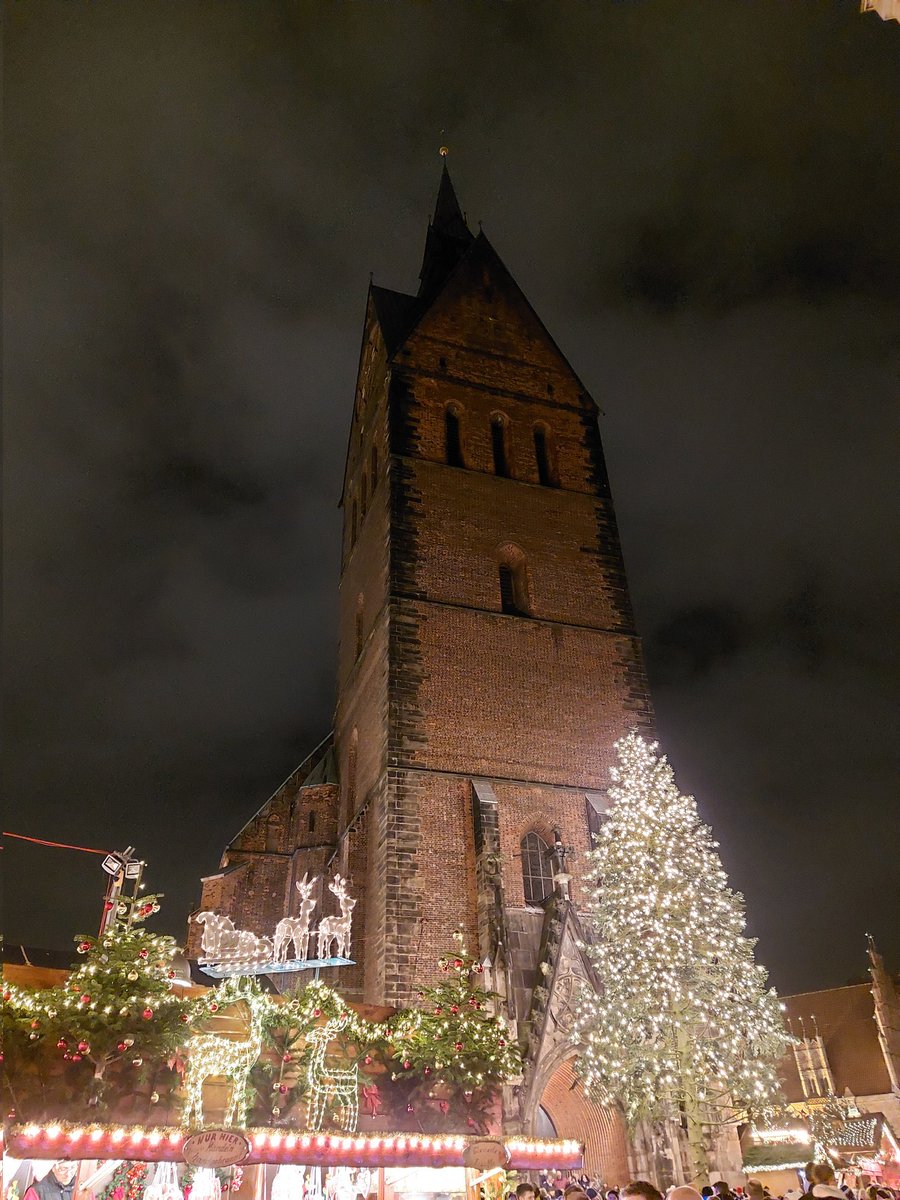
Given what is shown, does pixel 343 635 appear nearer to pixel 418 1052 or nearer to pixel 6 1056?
pixel 418 1052

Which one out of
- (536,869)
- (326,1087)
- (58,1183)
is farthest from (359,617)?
(58,1183)

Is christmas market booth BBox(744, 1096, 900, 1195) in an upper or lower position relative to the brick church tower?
lower

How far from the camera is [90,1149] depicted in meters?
9.48

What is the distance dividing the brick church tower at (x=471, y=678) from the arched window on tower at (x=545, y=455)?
0.23ft

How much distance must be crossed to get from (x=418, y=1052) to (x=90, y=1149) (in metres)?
4.87

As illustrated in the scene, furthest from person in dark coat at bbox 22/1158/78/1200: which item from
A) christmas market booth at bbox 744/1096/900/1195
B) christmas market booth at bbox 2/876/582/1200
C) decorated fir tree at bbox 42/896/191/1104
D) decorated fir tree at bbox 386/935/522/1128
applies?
christmas market booth at bbox 744/1096/900/1195

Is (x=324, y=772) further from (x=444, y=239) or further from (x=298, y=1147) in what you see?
(x=444, y=239)

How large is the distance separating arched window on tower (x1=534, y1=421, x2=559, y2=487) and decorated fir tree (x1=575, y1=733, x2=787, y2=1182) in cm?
1120

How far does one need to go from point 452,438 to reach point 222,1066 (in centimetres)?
1720

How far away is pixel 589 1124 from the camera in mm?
15609

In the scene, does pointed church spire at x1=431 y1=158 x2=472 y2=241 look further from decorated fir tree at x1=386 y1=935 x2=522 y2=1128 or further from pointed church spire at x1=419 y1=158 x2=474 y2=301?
decorated fir tree at x1=386 y1=935 x2=522 y2=1128

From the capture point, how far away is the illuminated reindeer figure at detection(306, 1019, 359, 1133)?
39.2 feet

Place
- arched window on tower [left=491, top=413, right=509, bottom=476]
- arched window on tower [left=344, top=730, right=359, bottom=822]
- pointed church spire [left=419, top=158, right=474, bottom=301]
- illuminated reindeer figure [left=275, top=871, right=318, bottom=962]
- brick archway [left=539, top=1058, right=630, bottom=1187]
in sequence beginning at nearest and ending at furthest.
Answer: brick archway [left=539, top=1058, right=630, bottom=1187] < illuminated reindeer figure [left=275, top=871, right=318, bottom=962] < arched window on tower [left=344, top=730, right=359, bottom=822] < arched window on tower [left=491, top=413, right=509, bottom=476] < pointed church spire [left=419, top=158, right=474, bottom=301]

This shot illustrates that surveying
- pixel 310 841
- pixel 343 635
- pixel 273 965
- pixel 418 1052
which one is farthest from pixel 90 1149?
pixel 343 635
